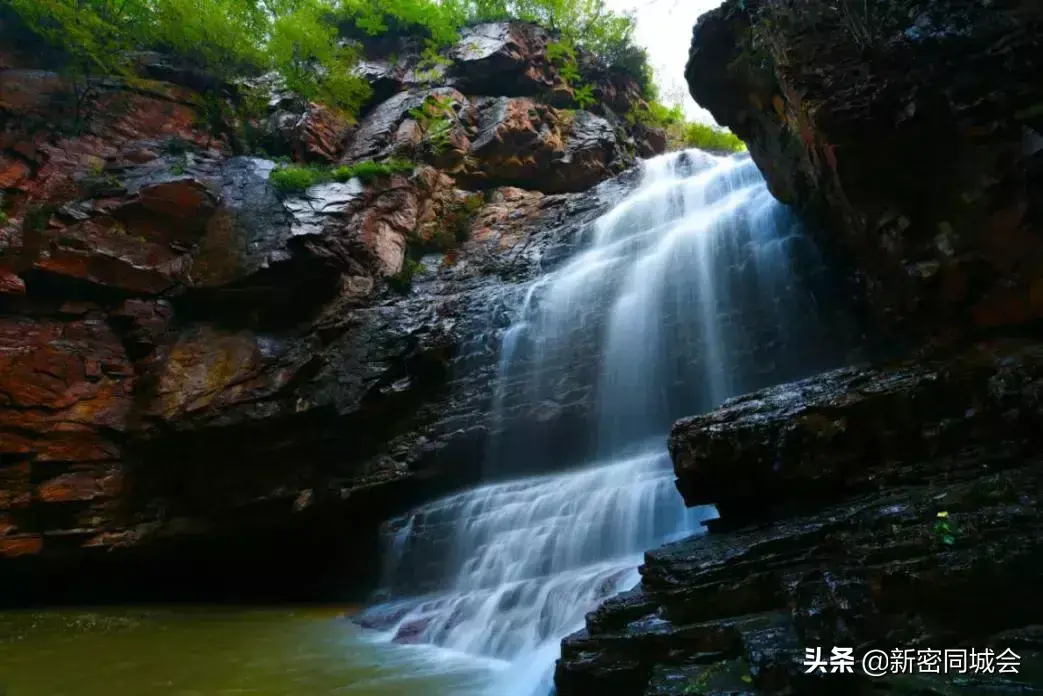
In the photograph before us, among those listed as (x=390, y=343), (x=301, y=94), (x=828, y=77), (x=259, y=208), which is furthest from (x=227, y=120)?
(x=828, y=77)

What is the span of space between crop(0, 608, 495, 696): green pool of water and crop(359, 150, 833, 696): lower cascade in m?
0.51

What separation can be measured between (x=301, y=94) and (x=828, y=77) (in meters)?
17.4

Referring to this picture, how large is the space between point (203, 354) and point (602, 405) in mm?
7668

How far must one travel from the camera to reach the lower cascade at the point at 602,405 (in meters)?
6.84

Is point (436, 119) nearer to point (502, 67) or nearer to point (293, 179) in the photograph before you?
point (502, 67)

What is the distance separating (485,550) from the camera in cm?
858

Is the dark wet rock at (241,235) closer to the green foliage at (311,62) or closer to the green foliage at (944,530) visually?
the green foliage at (311,62)

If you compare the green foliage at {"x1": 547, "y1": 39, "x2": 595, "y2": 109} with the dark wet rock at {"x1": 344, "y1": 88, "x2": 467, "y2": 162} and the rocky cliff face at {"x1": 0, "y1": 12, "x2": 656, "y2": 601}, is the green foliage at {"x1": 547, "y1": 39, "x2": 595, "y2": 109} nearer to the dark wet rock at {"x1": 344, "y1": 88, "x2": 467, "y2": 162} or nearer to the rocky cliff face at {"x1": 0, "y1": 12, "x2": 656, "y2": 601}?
the dark wet rock at {"x1": 344, "y1": 88, "x2": 467, "y2": 162}

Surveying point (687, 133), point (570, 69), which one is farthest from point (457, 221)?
point (687, 133)

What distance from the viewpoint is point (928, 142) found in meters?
5.75

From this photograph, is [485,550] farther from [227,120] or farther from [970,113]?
[227,120]

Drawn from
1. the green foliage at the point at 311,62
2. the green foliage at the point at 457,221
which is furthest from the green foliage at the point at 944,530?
the green foliage at the point at 311,62

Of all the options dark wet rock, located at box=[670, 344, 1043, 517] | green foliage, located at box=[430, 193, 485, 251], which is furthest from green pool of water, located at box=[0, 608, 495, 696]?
green foliage, located at box=[430, 193, 485, 251]

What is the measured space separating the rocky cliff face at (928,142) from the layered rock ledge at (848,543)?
2.99ft
